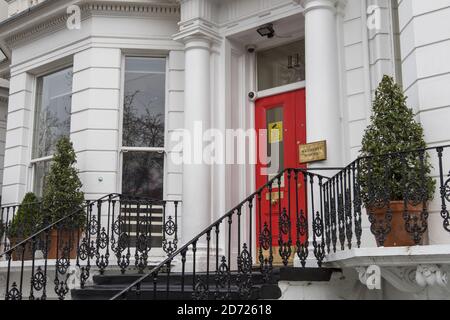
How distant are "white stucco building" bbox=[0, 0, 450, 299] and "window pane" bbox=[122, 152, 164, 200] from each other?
0.02 metres

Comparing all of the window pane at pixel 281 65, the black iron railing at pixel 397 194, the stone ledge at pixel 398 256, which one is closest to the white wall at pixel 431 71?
the black iron railing at pixel 397 194

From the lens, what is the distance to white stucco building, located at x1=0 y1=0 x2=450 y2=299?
284 inches

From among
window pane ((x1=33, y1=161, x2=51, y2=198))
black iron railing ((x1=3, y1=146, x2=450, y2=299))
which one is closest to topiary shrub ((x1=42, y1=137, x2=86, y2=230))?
black iron railing ((x1=3, y1=146, x2=450, y2=299))

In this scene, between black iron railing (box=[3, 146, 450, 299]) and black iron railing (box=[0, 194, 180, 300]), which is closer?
black iron railing (box=[3, 146, 450, 299])

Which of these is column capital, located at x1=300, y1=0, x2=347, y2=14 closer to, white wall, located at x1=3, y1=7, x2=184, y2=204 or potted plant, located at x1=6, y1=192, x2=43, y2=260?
white wall, located at x1=3, y1=7, x2=184, y2=204

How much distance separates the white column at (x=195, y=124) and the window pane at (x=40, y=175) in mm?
3085

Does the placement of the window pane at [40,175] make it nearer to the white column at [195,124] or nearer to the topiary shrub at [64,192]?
the topiary shrub at [64,192]

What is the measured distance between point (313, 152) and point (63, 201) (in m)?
3.86

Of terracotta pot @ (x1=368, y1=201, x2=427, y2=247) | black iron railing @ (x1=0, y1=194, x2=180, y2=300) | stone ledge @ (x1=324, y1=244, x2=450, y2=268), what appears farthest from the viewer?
black iron railing @ (x1=0, y1=194, x2=180, y2=300)

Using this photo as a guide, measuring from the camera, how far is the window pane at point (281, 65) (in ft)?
28.5

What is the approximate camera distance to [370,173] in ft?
18.5

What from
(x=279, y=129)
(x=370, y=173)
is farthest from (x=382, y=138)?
(x=279, y=129)

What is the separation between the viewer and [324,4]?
23.8 ft

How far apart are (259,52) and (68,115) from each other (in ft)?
11.4
